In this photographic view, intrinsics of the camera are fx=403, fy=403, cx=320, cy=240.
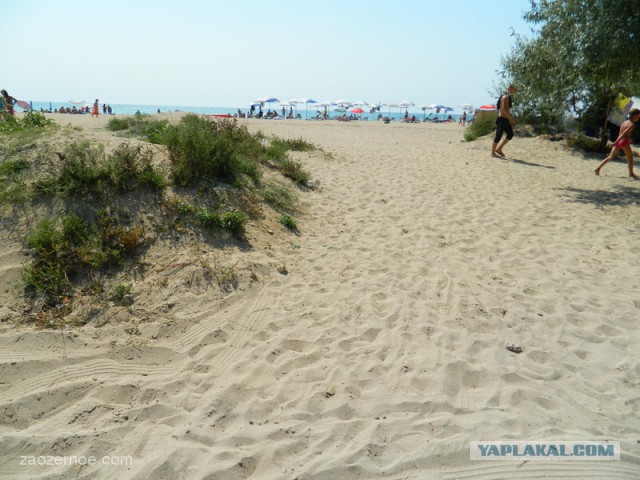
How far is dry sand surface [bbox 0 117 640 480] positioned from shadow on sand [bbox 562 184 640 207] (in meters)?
2.86

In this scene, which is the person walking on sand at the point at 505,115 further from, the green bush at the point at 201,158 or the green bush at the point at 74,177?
the green bush at the point at 74,177

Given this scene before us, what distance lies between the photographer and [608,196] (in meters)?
8.98

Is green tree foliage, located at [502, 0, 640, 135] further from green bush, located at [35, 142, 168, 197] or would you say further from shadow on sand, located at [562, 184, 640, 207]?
green bush, located at [35, 142, 168, 197]

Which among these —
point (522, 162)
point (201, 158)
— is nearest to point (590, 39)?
point (522, 162)

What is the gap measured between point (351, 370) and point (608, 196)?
8.52m

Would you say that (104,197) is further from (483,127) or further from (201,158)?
(483,127)

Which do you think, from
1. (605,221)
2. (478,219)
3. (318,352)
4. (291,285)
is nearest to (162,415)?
(318,352)

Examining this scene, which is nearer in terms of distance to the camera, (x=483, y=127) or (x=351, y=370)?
(x=351, y=370)

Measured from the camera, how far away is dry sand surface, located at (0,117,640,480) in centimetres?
269

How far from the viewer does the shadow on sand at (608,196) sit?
333 inches

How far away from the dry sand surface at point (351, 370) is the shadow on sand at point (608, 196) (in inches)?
113

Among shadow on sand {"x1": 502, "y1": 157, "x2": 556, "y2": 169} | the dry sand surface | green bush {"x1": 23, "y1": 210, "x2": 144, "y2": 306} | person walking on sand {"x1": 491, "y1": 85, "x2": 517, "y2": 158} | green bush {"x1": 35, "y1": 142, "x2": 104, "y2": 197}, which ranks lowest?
the dry sand surface

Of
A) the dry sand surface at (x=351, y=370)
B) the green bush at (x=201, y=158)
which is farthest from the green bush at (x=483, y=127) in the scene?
the green bush at (x=201, y=158)

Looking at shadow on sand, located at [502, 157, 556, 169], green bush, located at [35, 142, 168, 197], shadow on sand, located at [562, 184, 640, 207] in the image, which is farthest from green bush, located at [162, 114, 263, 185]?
shadow on sand, located at [502, 157, 556, 169]
